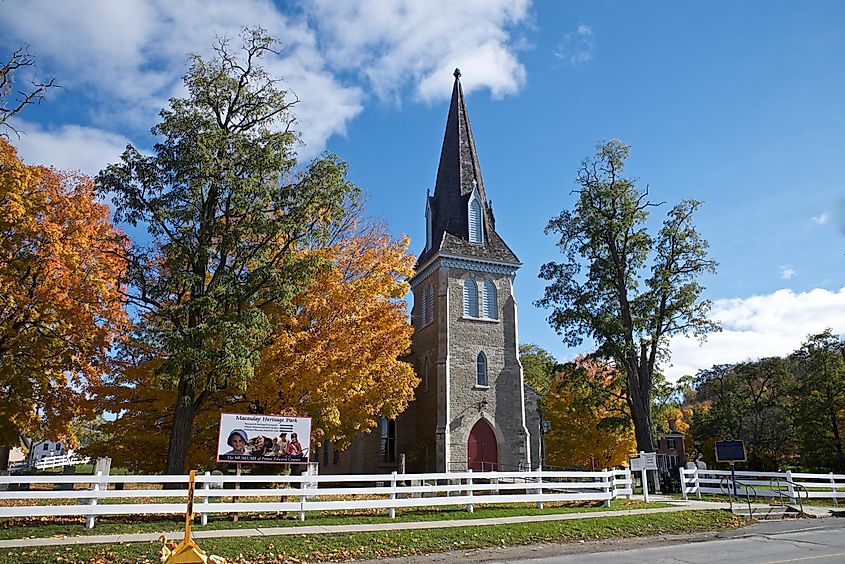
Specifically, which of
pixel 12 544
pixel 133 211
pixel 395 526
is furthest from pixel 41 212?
pixel 395 526

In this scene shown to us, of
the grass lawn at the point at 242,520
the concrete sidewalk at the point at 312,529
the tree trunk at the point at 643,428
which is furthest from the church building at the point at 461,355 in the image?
the concrete sidewalk at the point at 312,529

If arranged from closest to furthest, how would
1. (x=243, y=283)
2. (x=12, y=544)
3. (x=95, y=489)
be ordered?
(x=12, y=544) < (x=95, y=489) < (x=243, y=283)

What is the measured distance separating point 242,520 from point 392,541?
14.1 ft

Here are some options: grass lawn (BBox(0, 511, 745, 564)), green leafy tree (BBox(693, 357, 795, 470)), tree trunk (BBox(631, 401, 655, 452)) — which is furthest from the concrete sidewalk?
green leafy tree (BBox(693, 357, 795, 470))

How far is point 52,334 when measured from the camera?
1803 cm

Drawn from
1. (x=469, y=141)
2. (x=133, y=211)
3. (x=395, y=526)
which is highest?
(x=469, y=141)

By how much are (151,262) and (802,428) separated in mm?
40791

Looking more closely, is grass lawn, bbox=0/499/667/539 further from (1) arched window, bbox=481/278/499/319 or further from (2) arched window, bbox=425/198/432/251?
(2) arched window, bbox=425/198/432/251

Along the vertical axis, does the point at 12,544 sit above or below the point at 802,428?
below

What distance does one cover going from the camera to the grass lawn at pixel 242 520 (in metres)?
11.9

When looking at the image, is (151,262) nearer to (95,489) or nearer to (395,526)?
(95,489)

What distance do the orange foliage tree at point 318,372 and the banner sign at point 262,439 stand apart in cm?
254

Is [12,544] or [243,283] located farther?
[243,283]

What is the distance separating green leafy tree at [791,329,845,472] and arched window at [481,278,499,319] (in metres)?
23.9
